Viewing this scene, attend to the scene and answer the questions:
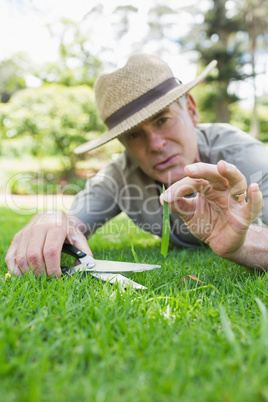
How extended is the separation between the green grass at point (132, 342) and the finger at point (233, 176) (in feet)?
1.43

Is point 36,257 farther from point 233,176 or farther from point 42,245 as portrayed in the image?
point 233,176

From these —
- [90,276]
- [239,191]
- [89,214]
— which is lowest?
[89,214]

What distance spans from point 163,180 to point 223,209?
108 centimetres

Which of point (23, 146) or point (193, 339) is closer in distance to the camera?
point (193, 339)

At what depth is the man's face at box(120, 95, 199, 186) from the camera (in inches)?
95.3

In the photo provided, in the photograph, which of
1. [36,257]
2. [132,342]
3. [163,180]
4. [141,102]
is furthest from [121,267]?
[141,102]

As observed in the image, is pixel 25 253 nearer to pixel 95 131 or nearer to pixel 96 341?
pixel 96 341

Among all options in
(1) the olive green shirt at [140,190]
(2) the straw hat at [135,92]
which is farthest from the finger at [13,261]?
(2) the straw hat at [135,92]

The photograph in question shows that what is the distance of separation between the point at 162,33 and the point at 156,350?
24.3 metres

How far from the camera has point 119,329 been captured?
1.09 metres

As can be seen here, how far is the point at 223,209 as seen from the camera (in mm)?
1533

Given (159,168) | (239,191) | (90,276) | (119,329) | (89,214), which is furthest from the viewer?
(89,214)

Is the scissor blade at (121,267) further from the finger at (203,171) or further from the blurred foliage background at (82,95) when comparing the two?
the blurred foliage background at (82,95)

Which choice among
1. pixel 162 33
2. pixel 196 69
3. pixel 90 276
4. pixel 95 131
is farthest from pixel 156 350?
pixel 162 33
